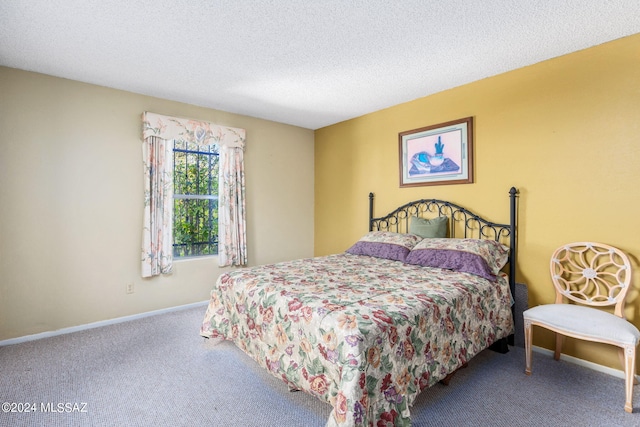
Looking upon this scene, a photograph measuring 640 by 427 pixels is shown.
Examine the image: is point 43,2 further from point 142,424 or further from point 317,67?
point 142,424

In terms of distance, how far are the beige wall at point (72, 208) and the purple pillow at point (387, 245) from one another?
2.06 m

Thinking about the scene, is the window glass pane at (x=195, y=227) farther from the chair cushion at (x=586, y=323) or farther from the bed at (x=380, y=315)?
the chair cushion at (x=586, y=323)

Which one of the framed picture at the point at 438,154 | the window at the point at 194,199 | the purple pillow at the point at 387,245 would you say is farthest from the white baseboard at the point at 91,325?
the framed picture at the point at 438,154

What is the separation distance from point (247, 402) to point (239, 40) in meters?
2.57

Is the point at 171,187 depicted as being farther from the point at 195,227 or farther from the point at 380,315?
the point at 380,315

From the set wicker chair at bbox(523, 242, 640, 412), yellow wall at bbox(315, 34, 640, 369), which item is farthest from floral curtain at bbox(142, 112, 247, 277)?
wicker chair at bbox(523, 242, 640, 412)

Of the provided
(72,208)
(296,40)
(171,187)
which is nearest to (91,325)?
(72,208)

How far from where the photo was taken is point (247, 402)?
1.95 metres

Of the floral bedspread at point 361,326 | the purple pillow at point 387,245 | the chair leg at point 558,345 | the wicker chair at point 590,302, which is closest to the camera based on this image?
the floral bedspread at point 361,326

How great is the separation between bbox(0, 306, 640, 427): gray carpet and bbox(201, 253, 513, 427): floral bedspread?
217 mm

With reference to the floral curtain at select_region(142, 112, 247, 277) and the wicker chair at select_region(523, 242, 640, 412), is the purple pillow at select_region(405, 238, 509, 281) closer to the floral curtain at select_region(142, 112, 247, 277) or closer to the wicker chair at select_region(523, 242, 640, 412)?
the wicker chair at select_region(523, 242, 640, 412)

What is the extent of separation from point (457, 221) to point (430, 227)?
0.93ft

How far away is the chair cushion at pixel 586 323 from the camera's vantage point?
1883 millimetres

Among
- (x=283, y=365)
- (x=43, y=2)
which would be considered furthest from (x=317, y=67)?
(x=283, y=365)
